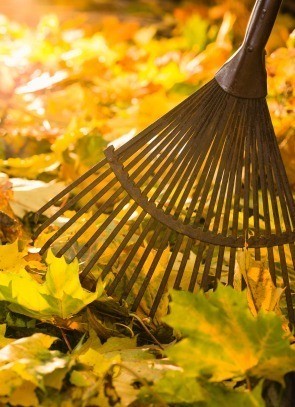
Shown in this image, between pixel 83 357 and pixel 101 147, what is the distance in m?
0.79

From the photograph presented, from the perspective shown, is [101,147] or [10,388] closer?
[10,388]

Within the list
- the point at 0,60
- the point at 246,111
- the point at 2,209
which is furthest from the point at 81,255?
the point at 0,60

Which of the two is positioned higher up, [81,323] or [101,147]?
[101,147]

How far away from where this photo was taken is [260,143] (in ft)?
3.68

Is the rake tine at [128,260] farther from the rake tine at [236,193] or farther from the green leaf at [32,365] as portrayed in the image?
the green leaf at [32,365]

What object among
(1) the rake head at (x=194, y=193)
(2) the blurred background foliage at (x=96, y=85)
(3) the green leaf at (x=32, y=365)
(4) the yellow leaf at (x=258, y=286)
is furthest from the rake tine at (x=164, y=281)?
(2) the blurred background foliage at (x=96, y=85)

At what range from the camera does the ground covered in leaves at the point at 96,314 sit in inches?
30.7

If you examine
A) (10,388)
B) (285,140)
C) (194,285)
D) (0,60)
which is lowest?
(10,388)

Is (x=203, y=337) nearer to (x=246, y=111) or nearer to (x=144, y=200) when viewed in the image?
(x=144, y=200)

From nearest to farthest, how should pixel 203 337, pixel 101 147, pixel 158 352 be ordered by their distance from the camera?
pixel 203 337, pixel 158 352, pixel 101 147

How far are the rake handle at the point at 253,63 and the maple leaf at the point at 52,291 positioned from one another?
0.41 meters

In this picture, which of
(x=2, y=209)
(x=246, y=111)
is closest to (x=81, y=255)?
(x=2, y=209)

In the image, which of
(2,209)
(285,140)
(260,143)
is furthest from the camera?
(285,140)

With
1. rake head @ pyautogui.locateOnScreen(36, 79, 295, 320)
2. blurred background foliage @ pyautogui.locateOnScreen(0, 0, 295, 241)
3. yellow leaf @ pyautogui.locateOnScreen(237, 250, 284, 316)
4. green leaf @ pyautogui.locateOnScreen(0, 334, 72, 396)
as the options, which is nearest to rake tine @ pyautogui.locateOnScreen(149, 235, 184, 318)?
rake head @ pyautogui.locateOnScreen(36, 79, 295, 320)
